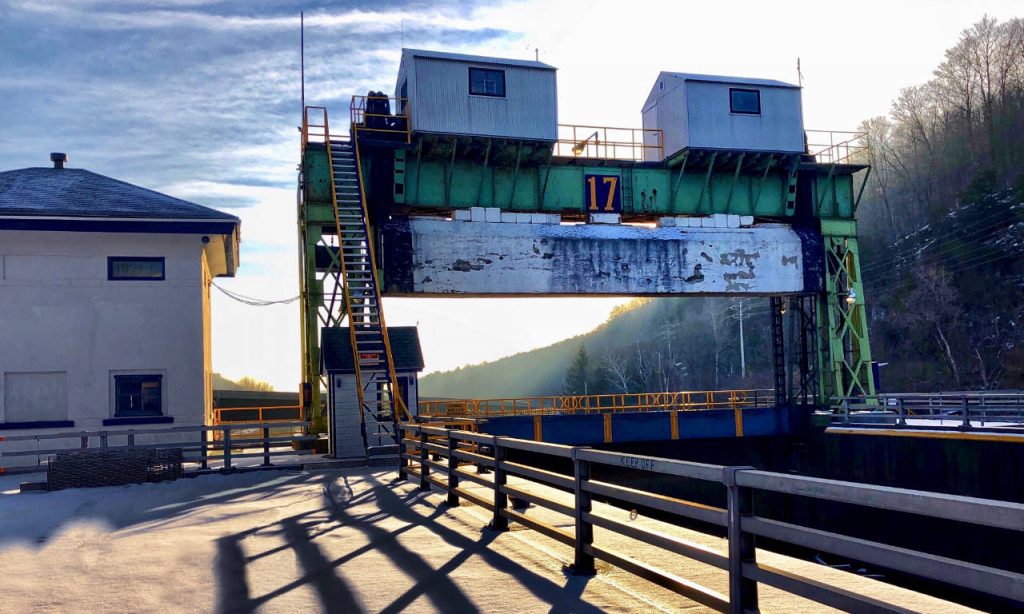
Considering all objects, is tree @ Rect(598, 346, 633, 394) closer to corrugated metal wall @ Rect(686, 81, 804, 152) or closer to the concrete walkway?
corrugated metal wall @ Rect(686, 81, 804, 152)

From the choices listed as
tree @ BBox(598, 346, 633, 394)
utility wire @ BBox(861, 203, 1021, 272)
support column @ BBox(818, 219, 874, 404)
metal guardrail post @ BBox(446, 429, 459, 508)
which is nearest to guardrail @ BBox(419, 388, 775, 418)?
support column @ BBox(818, 219, 874, 404)

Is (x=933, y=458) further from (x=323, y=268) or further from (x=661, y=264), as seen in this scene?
(x=323, y=268)

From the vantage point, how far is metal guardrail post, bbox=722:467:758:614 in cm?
554

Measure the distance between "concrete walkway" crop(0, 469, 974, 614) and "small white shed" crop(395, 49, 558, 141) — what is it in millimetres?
16129

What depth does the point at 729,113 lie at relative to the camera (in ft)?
101

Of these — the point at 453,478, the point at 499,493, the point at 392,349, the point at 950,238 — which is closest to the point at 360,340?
the point at 392,349

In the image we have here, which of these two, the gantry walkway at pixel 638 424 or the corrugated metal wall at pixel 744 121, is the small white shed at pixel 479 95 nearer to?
the corrugated metal wall at pixel 744 121

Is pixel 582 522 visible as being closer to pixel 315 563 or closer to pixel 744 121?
pixel 315 563

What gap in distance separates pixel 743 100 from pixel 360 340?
53.0 feet

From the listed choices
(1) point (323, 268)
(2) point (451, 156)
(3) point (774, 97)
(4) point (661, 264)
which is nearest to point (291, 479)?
(1) point (323, 268)

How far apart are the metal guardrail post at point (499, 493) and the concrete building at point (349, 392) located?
12.6 metres

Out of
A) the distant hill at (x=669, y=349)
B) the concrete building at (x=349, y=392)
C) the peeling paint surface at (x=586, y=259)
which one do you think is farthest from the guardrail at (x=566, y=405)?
the distant hill at (x=669, y=349)

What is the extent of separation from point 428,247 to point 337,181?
136 inches

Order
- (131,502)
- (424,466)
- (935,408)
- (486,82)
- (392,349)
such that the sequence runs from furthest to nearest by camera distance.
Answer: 1. (935,408)
2. (486,82)
3. (392,349)
4. (131,502)
5. (424,466)
